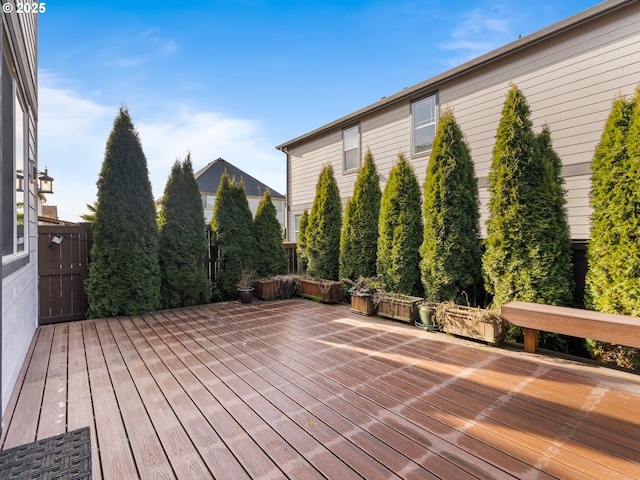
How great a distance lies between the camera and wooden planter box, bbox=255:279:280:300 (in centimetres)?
659

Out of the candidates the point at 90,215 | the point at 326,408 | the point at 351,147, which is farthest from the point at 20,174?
the point at 351,147

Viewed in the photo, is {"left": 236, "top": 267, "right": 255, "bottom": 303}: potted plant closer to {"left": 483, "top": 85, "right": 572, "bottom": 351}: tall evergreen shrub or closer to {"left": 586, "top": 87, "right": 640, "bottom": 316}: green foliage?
{"left": 483, "top": 85, "right": 572, "bottom": 351}: tall evergreen shrub

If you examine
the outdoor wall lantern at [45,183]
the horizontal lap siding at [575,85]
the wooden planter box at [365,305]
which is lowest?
the wooden planter box at [365,305]

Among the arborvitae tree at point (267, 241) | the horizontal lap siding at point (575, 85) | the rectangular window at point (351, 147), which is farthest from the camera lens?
the rectangular window at point (351, 147)

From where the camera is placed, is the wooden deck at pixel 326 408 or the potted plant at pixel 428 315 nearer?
the wooden deck at pixel 326 408

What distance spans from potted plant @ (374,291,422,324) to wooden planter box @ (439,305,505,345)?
1.90 ft

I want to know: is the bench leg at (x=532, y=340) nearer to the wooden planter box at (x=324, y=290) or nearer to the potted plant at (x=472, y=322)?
the potted plant at (x=472, y=322)

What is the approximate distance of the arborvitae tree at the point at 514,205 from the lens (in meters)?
3.85

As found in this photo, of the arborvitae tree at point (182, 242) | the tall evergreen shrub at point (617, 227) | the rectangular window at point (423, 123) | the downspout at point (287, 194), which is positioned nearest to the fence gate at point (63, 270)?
the arborvitae tree at point (182, 242)

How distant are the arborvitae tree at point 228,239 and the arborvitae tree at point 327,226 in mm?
1612

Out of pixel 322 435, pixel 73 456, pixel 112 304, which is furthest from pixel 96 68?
pixel 322 435

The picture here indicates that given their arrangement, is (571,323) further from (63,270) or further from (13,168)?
(63,270)

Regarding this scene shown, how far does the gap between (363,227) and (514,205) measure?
8.96 ft

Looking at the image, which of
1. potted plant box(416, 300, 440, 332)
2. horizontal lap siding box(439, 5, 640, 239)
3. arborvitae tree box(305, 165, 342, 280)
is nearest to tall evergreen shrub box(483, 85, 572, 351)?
potted plant box(416, 300, 440, 332)
